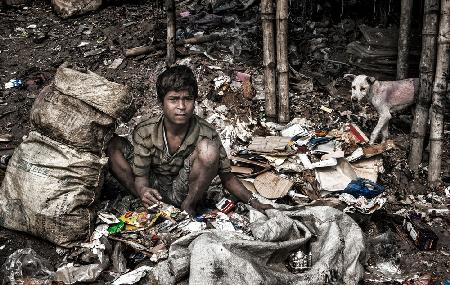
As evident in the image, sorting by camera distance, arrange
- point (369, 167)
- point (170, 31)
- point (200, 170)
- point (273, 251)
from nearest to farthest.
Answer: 1. point (273, 251)
2. point (200, 170)
3. point (369, 167)
4. point (170, 31)

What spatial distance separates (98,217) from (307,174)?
6.70 feet

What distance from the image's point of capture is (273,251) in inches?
116

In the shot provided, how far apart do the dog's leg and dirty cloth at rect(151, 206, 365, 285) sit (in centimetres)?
191

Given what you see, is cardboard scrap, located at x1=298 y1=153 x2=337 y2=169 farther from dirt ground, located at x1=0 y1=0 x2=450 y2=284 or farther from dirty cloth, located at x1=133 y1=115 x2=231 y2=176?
dirty cloth, located at x1=133 y1=115 x2=231 y2=176

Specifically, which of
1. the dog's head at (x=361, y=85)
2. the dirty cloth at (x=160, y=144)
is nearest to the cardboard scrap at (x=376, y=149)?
the dog's head at (x=361, y=85)

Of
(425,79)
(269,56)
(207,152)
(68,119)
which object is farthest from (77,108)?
(425,79)

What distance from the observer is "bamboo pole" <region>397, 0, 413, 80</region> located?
5.42 metres

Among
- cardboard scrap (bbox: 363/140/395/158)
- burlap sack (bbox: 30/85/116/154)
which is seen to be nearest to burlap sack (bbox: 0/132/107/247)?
burlap sack (bbox: 30/85/116/154)

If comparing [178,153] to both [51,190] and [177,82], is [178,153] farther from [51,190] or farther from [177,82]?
[51,190]

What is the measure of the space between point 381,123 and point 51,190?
360 centimetres

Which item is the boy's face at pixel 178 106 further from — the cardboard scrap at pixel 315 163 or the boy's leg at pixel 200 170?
the cardboard scrap at pixel 315 163

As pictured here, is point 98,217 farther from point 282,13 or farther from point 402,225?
point 282,13

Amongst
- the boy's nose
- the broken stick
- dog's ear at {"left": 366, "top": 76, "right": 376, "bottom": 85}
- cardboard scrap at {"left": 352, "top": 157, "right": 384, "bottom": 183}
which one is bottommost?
cardboard scrap at {"left": 352, "top": 157, "right": 384, "bottom": 183}

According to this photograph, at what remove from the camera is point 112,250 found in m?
3.23
